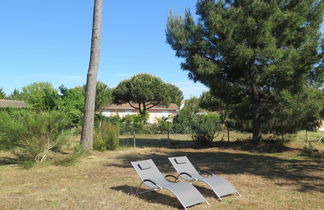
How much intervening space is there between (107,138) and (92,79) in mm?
2697

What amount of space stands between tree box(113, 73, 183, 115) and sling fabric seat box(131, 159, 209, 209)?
35252 millimetres

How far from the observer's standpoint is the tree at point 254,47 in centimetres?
1248

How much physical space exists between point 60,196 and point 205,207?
2686 millimetres

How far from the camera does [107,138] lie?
13.6 metres

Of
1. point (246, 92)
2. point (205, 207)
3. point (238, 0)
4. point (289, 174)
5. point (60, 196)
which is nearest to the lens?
point (205, 207)

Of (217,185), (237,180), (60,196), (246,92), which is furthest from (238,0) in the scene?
(60,196)

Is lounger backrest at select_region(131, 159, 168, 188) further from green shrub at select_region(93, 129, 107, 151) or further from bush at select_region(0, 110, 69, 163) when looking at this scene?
green shrub at select_region(93, 129, 107, 151)

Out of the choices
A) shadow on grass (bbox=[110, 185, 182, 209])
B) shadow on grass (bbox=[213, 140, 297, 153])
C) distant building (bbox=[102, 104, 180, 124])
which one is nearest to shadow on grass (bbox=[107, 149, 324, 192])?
shadow on grass (bbox=[110, 185, 182, 209])

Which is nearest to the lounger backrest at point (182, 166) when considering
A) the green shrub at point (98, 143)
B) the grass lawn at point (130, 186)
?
the grass lawn at point (130, 186)

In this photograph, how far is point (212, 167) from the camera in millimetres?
9203

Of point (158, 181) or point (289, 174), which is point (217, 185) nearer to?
point (158, 181)

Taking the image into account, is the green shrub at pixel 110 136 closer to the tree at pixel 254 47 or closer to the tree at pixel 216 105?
the tree at pixel 254 47

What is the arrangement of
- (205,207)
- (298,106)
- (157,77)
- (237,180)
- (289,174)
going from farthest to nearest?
(157,77), (298,106), (289,174), (237,180), (205,207)

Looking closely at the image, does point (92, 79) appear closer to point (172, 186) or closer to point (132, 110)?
point (172, 186)
